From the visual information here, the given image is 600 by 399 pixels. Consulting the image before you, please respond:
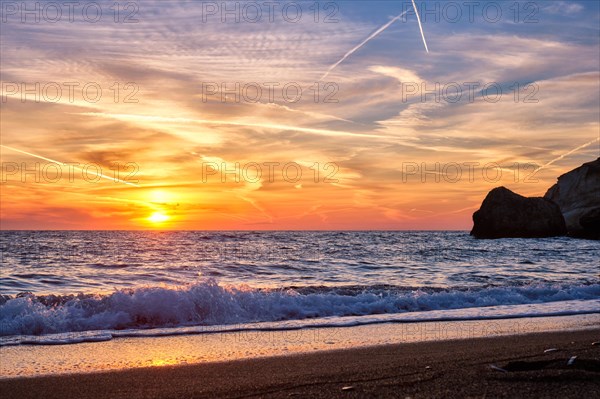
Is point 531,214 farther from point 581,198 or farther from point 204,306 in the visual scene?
point 204,306

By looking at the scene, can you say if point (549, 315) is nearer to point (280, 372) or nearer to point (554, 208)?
point (280, 372)

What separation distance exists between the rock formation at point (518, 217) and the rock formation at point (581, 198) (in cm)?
289

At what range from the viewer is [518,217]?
70562 mm

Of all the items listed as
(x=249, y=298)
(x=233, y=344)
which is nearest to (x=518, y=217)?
(x=249, y=298)

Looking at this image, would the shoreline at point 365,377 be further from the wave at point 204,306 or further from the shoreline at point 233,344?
the wave at point 204,306

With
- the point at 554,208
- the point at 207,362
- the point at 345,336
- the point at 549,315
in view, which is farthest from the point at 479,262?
the point at 554,208

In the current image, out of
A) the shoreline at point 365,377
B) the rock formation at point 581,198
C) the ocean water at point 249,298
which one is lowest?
the ocean water at point 249,298

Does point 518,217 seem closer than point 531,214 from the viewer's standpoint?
No

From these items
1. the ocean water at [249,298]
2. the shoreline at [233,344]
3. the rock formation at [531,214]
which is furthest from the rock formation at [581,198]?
the shoreline at [233,344]

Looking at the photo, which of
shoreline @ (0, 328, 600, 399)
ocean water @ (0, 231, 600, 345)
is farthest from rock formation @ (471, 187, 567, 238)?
shoreline @ (0, 328, 600, 399)

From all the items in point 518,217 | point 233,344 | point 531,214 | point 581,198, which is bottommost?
point 233,344

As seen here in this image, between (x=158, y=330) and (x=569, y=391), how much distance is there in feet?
26.6

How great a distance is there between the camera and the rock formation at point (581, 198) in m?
63.7

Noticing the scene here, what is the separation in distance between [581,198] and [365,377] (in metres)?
80.5
